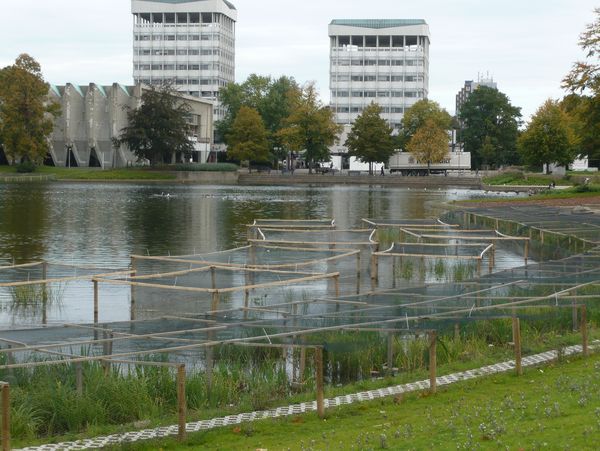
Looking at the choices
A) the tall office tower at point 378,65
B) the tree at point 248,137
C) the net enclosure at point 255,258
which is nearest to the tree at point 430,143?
the tree at point 248,137

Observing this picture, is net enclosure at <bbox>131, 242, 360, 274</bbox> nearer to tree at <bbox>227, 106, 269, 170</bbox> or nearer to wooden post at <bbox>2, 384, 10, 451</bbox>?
wooden post at <bbox>2, 384, 10, 451</bbox>

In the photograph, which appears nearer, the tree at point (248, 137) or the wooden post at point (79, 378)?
the wooden post at point (79, 378)

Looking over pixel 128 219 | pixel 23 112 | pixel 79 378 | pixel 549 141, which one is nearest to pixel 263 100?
pixel 23 112

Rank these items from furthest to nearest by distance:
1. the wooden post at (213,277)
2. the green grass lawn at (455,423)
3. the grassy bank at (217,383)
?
the wooden post at (213,277), the grassy bank at (217,383), the green grass lawn at (455,423)

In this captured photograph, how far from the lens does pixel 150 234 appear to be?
162 feet

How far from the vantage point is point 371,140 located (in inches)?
5625

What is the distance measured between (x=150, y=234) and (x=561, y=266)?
28563 millimetres

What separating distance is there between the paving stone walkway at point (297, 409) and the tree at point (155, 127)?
118 metres

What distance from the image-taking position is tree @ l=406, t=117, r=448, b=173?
143 metres

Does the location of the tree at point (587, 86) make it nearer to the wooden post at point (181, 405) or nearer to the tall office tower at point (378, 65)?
the wooden post at point (181, 405)

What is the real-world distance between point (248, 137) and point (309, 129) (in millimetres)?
9844

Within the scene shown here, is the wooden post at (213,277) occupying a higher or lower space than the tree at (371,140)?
lower

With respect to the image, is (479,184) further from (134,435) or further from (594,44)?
(134,435)

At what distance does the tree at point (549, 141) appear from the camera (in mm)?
112375
